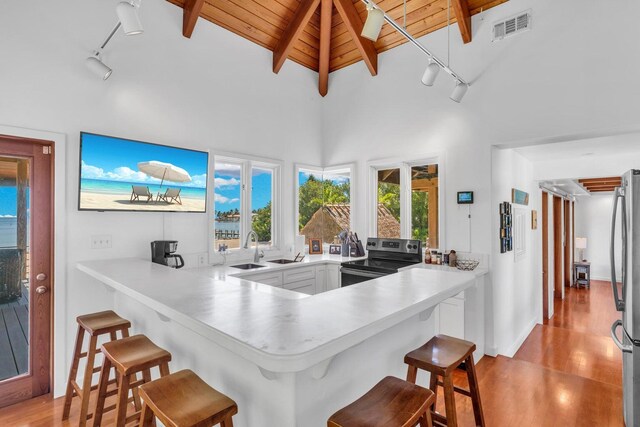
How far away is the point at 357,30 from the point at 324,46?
58 centimetres

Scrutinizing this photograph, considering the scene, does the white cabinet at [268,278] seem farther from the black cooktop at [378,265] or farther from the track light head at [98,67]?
the track light head at [98,67]

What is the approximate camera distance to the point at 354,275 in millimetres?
3715

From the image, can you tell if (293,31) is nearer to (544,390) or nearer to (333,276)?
(333,276)

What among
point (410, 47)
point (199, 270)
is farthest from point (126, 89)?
point (410, 47)

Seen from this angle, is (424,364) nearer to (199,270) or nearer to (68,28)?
(199,270)

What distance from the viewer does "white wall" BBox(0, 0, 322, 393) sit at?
8.34ft

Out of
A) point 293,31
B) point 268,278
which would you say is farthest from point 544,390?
point 293,31

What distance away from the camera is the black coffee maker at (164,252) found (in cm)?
304

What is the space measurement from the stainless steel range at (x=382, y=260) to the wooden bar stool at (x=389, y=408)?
2058mm

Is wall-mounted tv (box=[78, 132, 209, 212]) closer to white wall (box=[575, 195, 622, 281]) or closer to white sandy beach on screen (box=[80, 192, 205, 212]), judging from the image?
white sandy beach on screen (box=[80, 192, 205, 212])

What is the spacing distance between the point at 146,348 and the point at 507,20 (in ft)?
13.4

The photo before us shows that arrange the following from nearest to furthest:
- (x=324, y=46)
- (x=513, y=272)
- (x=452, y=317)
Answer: (x=452, y=317) < (x=513, y=272) < (x=324, y=46)

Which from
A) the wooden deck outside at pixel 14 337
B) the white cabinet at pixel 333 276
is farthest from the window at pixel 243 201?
the wooden deck outside at pixel 14 337

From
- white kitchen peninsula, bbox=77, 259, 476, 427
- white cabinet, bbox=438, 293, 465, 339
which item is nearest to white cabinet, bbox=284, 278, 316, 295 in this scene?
white cabinet, bbox=438, 293, 465, 339
